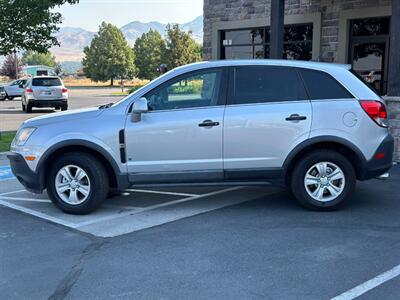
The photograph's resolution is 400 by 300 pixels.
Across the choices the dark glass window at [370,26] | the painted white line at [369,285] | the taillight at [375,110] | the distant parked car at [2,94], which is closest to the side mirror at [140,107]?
the taillight at [375,110]

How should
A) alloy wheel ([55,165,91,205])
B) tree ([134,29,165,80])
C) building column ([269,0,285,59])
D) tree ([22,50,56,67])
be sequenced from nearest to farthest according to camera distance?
1. alloy wheel ([55,165,91,205])
2. building column ([269,0,285,59])
3. tree ([134,29,165,80])
4. tree ([22,50,56,67])

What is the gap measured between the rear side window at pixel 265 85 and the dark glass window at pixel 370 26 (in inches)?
292

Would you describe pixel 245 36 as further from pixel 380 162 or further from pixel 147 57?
pixel 147 57

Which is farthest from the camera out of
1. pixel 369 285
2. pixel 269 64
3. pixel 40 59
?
pixel 40 59

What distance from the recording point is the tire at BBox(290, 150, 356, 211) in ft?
20.2

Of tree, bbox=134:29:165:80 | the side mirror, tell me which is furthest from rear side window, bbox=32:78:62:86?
tree, bbox=134:29:165:80

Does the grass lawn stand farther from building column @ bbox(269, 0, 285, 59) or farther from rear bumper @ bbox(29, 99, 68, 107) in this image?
rear bumper @ bbox(29, 99, 68, 107)

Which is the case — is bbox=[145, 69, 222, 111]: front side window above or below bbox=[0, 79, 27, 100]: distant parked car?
above

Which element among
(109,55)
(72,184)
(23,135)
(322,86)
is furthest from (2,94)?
(322,86)

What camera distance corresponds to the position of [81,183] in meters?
6.24

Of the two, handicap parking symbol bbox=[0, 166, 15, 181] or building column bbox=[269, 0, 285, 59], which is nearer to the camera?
handicap parking symbol bbox=[0, 166, 15, 181]

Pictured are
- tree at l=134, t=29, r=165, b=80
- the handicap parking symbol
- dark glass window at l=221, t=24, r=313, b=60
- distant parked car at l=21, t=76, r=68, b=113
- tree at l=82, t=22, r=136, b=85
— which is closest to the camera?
the handicap parking symbol

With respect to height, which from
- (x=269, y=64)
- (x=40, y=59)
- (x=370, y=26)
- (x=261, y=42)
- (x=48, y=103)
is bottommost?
(x=48, y=103)

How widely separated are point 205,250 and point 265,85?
7.73ft
